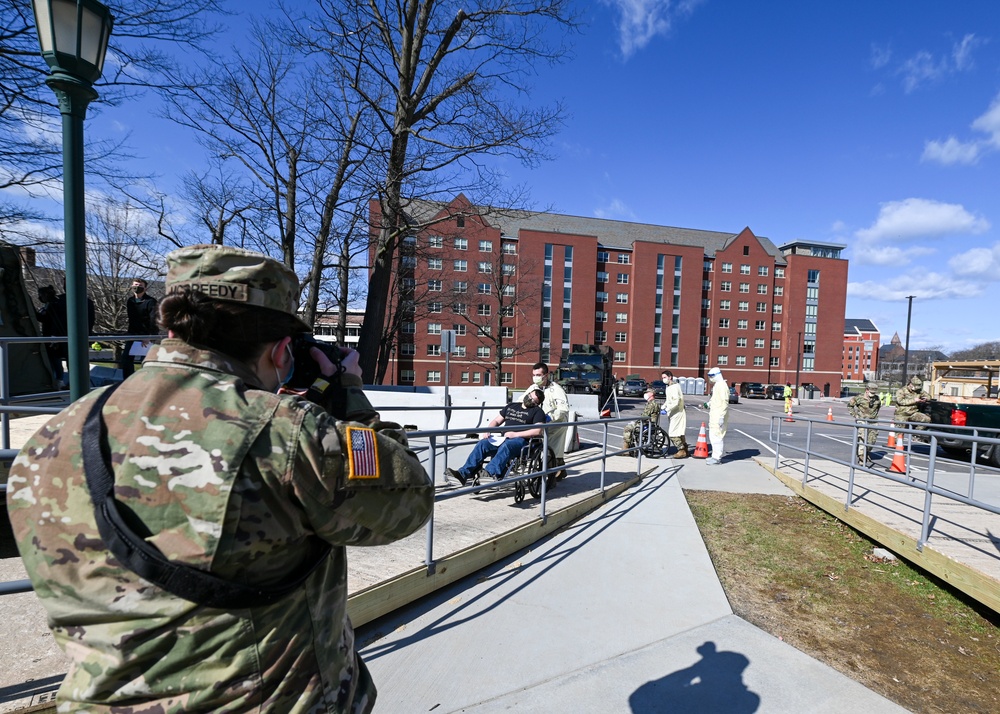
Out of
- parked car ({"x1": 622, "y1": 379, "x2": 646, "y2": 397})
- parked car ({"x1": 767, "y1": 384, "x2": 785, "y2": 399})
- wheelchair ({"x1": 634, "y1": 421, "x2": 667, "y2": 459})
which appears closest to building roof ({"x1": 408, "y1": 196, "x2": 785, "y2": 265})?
parked car ({"x1": 767, "y1": 384, "x2": 785, "y2": 399})

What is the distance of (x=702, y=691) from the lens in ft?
9.17

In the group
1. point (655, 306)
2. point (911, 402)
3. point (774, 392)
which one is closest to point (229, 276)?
point (911, 402)

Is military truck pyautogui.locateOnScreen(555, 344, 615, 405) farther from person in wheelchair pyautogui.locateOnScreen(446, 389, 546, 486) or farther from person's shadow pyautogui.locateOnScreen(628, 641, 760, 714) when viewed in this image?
person's shadow pyautogui.locateOnScreen(628, 641, 760, 714)

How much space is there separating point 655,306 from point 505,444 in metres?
61.5

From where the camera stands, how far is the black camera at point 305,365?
1.53m

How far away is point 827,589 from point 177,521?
5.20m

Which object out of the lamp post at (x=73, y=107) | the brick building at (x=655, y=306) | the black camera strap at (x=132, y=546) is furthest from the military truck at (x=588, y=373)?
the black camera strap at (x=132, y=546)

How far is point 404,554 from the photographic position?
3951 mm

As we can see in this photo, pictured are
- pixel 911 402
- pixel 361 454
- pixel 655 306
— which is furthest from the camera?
pixel 655 306

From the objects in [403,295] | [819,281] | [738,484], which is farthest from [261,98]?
[819,281]

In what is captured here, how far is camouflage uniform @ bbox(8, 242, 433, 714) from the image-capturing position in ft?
3.27

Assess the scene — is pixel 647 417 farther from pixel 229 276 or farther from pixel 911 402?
pixel 229 276

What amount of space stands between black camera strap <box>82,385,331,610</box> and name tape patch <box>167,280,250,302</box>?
0.29 m

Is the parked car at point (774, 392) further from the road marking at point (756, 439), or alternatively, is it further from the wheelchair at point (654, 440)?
the wheelchair at point (654, 440)
